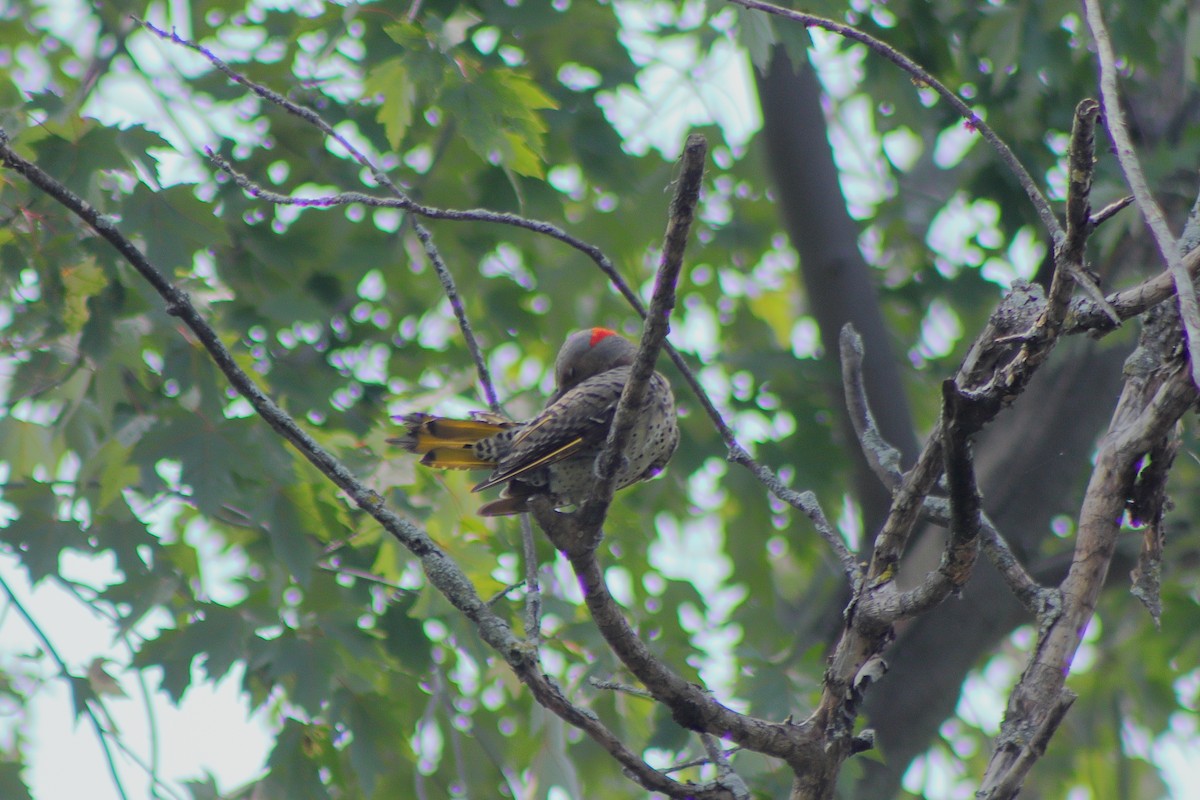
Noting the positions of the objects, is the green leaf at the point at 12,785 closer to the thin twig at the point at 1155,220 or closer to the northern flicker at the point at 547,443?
the northern flicker at the point at 547,443

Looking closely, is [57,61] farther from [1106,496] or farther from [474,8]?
[1106,496]

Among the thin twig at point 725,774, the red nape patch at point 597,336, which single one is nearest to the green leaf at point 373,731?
the red nape patch at point 597,336

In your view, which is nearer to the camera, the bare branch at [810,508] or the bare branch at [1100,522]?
the bare branch at [1100,522]

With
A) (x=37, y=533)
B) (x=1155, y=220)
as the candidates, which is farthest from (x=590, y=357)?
(x=1155, y=220)

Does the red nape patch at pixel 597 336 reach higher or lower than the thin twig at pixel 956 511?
higher

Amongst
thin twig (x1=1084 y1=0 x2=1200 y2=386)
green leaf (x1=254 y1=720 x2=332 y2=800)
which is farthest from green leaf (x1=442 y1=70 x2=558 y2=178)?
green leaf (x1=254 y1=720 x2=332 y2=800)

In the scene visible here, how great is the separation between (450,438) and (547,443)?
0.97 feet

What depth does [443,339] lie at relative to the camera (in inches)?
258

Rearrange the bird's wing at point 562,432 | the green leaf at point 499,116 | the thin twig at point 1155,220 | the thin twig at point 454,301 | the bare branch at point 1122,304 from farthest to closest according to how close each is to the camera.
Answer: the green leaf at point 499,116, the bird's wing at point 562,432, the thin twig at point 454,301, the bare branch at point 1122,304, the thin twig at point 1155,220

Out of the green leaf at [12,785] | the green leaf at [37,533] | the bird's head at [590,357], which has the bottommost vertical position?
the green leaf at [12,785]

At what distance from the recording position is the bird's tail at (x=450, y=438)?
319 centimetres

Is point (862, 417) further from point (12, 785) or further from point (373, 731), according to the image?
point (12, 785)

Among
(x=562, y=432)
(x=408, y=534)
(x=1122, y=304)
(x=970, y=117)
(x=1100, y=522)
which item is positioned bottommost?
(x=408, y=534)

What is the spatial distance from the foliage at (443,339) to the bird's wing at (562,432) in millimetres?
618
